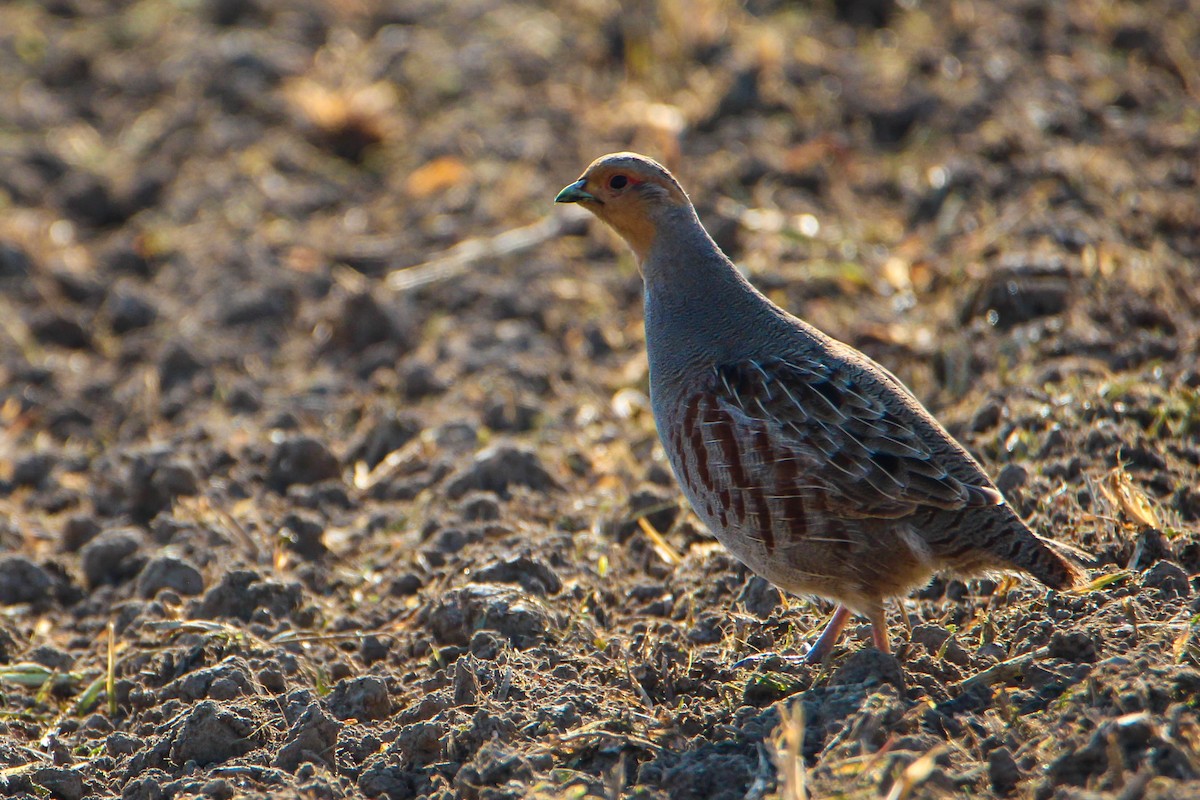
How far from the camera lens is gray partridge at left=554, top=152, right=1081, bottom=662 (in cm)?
383

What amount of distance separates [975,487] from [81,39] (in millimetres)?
8325

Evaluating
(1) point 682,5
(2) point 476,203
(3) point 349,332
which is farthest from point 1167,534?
(1) point 682,5

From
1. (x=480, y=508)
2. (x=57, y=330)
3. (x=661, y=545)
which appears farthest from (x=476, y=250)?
(x=661, y=545)

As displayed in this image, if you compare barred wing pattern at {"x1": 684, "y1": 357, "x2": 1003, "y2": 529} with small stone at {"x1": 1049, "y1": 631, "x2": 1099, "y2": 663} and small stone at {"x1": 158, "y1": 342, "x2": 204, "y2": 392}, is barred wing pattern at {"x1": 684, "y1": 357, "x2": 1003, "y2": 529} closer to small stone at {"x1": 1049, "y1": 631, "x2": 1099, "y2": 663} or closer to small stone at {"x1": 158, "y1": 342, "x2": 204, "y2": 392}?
small stone at {"x1": 1049, "y1": 631, "x2": 1099, "y2": 663}

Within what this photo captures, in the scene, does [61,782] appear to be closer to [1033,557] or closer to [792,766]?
[792,766]

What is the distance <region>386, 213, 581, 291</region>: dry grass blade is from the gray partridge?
310cm

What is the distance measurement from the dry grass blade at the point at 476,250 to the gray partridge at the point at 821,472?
3100 millimetres

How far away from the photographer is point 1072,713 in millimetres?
3334

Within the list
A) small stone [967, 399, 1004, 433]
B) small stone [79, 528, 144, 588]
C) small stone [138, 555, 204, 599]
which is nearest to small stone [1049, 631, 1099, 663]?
small stone [967, 399, 1004, 433]

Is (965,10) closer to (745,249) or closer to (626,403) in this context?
(745,249)

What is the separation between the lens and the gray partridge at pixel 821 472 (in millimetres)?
3830

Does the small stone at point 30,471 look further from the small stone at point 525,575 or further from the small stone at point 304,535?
the small stone at point 525,575

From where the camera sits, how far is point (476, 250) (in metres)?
7.52

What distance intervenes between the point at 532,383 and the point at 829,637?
270 cm
